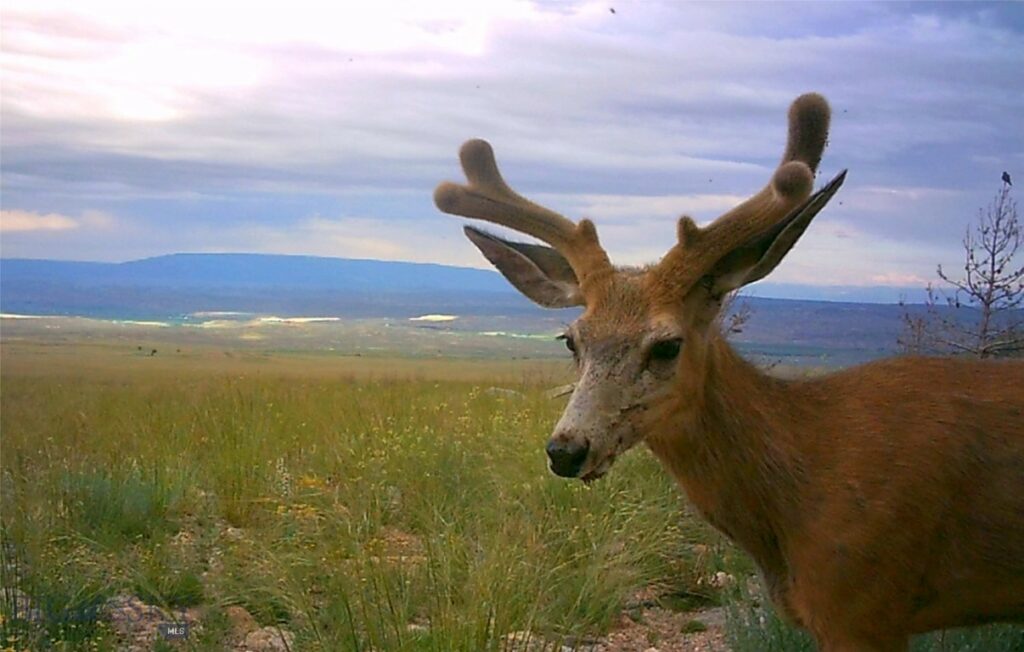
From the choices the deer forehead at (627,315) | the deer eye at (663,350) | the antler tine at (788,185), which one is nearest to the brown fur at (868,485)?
the deer eye at (663,350)

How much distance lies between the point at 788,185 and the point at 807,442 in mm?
983

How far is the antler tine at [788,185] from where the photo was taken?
4.52m

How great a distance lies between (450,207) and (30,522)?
306 cm

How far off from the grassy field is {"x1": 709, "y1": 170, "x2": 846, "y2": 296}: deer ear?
66.3 inches

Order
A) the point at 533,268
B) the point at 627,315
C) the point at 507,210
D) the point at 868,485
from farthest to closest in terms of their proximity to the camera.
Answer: the point at 507,210
the point at 533,268
the point at 627,315
the point at 868,485

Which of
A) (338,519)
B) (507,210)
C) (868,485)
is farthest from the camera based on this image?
(338,519)

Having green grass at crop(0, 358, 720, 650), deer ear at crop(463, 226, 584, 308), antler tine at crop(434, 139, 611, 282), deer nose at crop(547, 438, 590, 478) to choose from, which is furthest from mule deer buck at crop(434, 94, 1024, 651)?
green grass at crop(0, 358, 720, 650)

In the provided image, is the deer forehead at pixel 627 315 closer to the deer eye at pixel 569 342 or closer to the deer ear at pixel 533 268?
the deer eye at pixel 569 342

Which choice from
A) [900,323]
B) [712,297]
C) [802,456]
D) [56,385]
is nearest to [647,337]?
[712,297]

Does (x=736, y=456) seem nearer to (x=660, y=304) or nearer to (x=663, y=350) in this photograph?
(x=663, y=350)

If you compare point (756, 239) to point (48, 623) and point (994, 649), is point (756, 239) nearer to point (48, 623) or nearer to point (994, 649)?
point (994, 649)

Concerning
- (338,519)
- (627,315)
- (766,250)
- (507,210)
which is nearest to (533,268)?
(507,210)

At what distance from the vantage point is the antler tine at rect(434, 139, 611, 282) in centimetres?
516

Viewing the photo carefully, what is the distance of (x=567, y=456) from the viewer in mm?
4160
